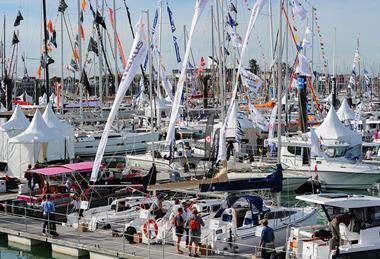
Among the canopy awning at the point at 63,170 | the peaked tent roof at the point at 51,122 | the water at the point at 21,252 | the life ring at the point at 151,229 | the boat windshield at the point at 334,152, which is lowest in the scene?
the water at the point at 21,252

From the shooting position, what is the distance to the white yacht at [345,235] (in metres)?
20.0

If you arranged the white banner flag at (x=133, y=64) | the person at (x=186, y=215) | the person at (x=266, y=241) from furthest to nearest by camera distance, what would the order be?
the white banner flag at (x=133, y=64), the person at (x=186, y=215), the person at (x=266, y=241)

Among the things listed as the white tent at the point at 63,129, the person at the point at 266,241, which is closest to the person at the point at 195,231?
the person at the point at 266,241

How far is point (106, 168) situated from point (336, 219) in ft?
57.0

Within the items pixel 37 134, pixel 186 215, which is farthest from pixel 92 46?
pixel 186 215

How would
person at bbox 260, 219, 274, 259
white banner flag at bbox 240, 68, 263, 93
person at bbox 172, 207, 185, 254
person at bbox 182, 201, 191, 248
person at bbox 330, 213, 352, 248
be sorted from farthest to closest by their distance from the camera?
white banner flag at bbox 240, 68, 263, 93, person at bbox 172, 207, 185, 254, person at bbox 182, 201, 191, 248, person at bbox 260, 219, 274, 259, person at bbox 330, 213, 352, 248

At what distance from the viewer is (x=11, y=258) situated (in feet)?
89.9

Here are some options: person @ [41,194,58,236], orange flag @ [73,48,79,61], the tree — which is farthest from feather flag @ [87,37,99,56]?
the tree

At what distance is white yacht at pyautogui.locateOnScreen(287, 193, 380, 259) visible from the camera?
20.0 metres

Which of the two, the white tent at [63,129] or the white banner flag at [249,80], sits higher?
the white banner flag at [249,80]

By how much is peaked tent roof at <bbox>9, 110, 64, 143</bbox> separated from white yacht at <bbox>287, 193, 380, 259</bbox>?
22.7 m

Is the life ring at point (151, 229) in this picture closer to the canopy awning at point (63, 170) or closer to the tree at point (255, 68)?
the canopy awning at point (63, 170)

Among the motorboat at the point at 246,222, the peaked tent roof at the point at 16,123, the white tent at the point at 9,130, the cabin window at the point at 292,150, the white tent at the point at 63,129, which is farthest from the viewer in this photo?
the peaked tent roof at the point at 16,123

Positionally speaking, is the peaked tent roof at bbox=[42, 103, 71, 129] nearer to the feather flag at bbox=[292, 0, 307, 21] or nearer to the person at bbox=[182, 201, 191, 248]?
the feather flag at bbox=[292, 0, 307, 21]
